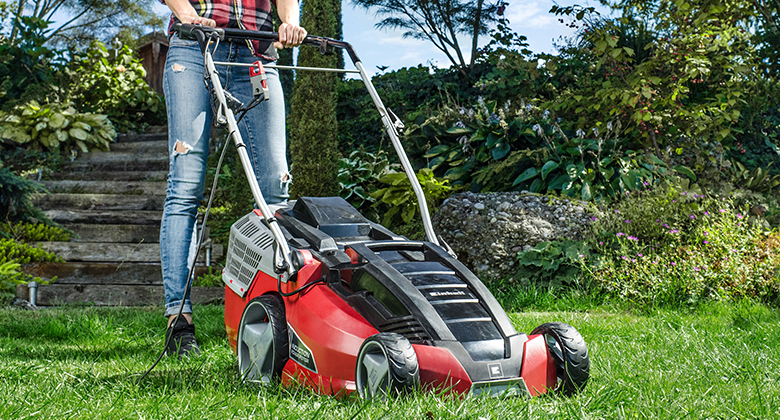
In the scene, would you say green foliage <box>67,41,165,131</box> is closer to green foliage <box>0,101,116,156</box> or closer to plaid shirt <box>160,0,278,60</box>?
green foliage <box>0,101,116,156</box>

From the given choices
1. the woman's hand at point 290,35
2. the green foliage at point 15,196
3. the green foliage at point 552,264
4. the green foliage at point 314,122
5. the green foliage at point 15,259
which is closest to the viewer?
the woman's hand at point 290,35

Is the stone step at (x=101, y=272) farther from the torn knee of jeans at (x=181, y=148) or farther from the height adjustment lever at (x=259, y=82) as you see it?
the height adjustment lever at (x=259, y=82)

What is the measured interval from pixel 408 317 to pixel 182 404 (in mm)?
621

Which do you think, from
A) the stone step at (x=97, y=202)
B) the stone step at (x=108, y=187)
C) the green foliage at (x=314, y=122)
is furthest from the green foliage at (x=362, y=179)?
the stone step at (x=108, y=187)

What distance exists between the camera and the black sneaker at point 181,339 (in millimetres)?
2426

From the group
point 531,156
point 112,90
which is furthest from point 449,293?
point 112,90

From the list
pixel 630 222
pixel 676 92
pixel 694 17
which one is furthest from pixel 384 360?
pixel 694 17

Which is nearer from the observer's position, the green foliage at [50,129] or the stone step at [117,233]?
the stone step at [117,233]

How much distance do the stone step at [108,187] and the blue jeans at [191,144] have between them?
15.9ft

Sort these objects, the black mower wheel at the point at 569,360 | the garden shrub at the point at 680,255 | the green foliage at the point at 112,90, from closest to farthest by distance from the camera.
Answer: the black mower wheel at the point at 569,360 → the garden shrub at the point at 680,255 → the green foliage at the point at 112,90

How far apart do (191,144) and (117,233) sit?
161 inches

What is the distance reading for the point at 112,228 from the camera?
20.2 ft

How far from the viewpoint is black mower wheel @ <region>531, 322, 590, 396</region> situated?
1.72 m

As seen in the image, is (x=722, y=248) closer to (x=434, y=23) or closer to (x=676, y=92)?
(x=676, y=92)
